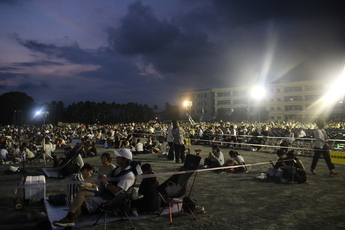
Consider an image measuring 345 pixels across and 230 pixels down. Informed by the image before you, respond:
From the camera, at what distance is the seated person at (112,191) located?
4.53 meters

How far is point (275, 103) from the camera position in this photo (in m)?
68.6

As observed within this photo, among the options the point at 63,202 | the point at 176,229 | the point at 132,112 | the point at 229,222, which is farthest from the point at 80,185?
the point at 132,112

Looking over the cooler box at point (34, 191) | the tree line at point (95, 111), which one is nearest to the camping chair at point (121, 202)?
the cooler box at point (34, 191)

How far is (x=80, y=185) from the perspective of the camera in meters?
5.23

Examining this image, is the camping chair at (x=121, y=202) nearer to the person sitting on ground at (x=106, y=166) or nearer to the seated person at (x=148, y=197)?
the seated person at (x=148, y=197)

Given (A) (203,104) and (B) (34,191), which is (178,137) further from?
(A) (203,104)

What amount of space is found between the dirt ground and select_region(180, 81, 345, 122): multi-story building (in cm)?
4552

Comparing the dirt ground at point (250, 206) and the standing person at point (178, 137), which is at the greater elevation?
the standing person at point (178, 137)

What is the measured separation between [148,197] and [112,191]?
80cm

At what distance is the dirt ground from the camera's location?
484 centimetres

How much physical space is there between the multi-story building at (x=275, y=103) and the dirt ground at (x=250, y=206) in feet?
149

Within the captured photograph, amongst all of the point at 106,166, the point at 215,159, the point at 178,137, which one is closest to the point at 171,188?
the point at 106,166

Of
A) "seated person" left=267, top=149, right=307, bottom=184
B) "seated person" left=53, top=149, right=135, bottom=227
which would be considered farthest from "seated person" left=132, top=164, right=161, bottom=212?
"seated person" left=267, top=149, right=307, bottom=184

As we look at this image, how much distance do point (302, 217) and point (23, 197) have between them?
601cm
